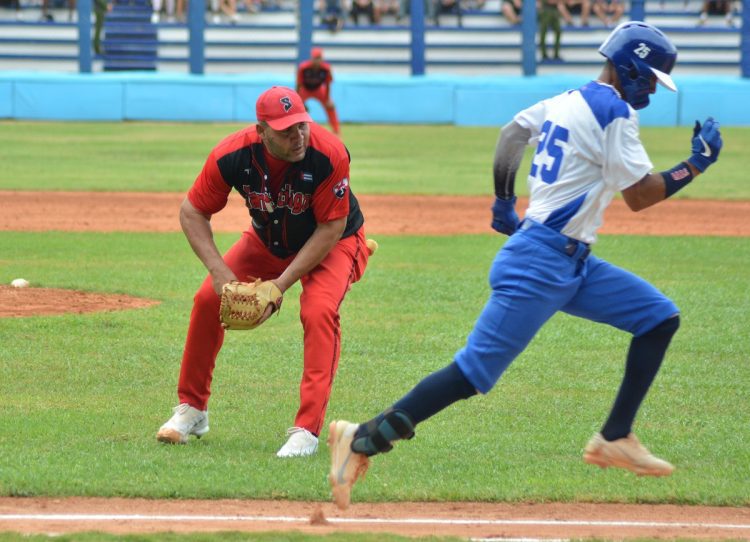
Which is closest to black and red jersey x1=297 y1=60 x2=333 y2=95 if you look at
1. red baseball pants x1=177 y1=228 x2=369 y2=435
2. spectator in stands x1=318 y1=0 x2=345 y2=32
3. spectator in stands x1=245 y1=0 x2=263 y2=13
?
spectator in stands x1=318 y1=0 x2=345 y2=32

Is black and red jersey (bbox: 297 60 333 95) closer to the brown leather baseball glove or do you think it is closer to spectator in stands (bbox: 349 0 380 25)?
spectator in stands (bbox: 349 0 380 25)

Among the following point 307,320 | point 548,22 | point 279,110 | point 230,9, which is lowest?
point 307,320

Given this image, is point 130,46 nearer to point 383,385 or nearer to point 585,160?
point 383,385

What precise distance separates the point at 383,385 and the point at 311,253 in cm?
182

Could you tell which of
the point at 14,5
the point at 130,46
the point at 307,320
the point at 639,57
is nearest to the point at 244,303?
the point at 307,320

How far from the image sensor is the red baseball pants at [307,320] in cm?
611

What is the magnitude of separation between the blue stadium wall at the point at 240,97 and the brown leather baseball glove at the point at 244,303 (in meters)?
25.5

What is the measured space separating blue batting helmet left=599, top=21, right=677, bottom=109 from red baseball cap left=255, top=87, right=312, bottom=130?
4.65ft

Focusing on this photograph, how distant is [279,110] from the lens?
572 centimetres

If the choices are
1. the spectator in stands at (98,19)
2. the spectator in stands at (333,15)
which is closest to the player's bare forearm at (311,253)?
the spectator in stands at (333,15)

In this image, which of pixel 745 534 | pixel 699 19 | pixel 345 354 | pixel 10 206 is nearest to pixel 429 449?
pixel 745 534

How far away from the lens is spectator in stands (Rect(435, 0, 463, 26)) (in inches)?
1446

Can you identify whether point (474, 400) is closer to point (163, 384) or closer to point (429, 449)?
point (429, 449)

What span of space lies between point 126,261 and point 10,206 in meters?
4.65
